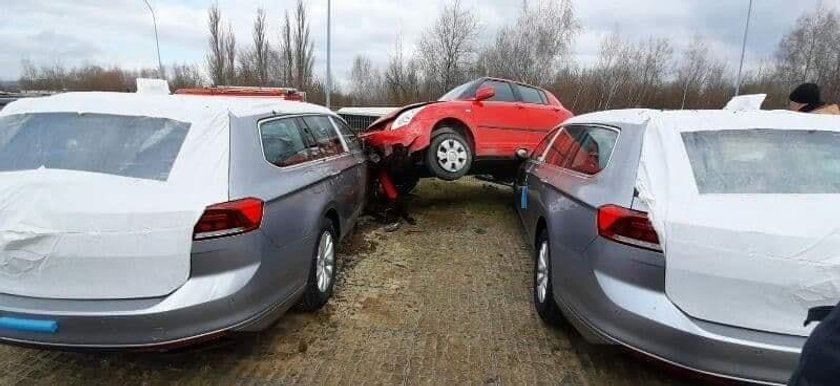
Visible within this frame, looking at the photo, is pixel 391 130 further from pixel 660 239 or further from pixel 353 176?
pixel 660 239

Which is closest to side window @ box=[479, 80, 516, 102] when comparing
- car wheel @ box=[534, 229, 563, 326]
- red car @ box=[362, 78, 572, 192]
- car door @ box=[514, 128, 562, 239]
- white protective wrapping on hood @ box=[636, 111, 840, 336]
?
red car @ box=[362, 78, 572, 192]

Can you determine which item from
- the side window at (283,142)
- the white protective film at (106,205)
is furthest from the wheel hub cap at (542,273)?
the white protective film at (106,205)

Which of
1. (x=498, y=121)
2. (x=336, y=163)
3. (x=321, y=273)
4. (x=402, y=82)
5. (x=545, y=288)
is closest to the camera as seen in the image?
(x=545, y=288)

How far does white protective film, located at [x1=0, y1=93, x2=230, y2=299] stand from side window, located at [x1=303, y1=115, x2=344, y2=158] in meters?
1.48

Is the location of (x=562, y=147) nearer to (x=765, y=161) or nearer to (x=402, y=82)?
(x=765, y=161)

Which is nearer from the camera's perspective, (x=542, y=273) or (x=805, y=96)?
(x=542, y=273)

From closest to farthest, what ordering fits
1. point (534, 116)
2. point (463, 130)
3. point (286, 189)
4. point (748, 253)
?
point (748, 253)
point (286, 189)
point (463, 130)
point (534, 116)

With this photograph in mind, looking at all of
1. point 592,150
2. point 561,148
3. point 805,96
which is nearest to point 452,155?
point 561,148

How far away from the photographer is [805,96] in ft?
17.1

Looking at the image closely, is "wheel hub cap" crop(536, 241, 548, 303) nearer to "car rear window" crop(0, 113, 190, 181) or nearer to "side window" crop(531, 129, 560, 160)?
"side window" crop(531, 129, 560, 160)

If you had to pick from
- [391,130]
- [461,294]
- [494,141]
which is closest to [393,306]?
[461,294]

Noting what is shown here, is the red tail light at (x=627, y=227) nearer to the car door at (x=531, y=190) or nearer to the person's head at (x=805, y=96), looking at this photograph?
the car door at (x=531, y=190)

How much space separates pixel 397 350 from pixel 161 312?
144 centimetres

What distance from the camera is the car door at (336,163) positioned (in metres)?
4.21
